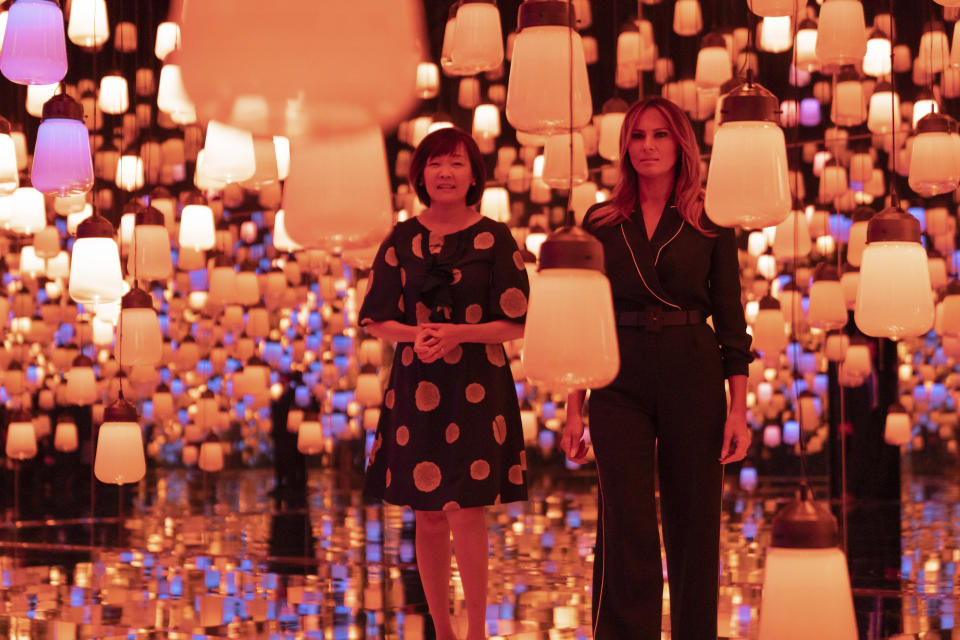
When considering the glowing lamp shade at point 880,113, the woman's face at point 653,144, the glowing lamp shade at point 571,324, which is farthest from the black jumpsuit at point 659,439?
the glowing lamp shade at point 880,113

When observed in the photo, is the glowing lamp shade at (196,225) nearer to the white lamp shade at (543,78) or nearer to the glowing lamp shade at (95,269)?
the glowing lamp shade at (95,269)

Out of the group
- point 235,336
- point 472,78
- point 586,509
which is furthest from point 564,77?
point 235,336

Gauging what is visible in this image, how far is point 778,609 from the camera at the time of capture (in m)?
2.43

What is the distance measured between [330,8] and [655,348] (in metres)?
2.14

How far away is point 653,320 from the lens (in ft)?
11.0

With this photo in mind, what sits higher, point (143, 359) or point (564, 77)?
point (564, 77)

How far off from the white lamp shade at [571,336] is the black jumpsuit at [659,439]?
1004 mm

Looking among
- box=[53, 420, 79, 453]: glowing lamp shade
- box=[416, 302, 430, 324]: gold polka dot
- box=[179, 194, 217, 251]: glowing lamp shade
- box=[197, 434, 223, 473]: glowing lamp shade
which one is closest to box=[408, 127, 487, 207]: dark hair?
box=[416, 302, 430, 324]: gold polka dot

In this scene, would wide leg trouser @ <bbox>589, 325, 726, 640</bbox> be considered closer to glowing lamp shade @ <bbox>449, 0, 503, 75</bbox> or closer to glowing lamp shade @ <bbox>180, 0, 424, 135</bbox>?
glowing lamp shade @ <bbox>449, 0, 503, 75</bbox>

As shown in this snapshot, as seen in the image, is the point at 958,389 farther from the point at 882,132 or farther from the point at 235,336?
the point at 235,336

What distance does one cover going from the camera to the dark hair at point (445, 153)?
3.91 meters

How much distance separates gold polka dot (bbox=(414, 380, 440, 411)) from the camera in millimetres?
3811

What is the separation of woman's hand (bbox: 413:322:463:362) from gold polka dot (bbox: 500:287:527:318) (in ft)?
0.50

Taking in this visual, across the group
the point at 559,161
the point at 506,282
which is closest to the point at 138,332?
the point at 506,282
